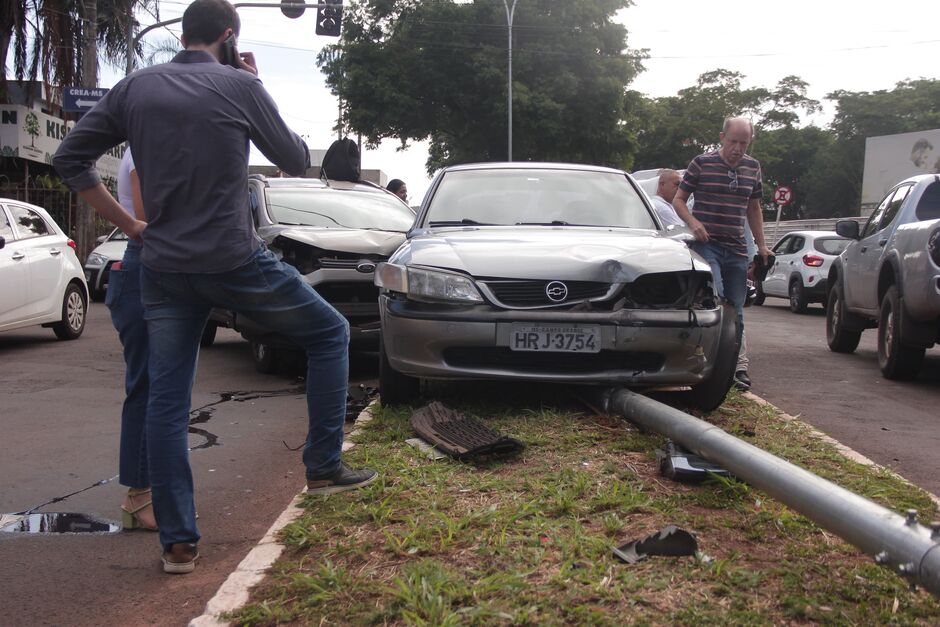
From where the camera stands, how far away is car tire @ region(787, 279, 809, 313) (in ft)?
59.8

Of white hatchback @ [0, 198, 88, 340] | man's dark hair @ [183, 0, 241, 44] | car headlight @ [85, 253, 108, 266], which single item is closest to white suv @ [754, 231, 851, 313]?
white hatchback @ [0, 198, 88, 340]

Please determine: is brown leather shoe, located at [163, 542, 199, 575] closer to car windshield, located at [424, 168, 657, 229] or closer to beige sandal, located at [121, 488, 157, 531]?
beige sandal, located at [121, 488, 157, 531]

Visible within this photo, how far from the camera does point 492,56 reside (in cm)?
3966

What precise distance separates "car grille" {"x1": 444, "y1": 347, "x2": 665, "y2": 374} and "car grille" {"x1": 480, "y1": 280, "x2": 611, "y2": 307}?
0.86 feet

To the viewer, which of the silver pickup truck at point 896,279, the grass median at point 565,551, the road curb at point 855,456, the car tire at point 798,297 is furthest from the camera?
the car tire at point 798,297

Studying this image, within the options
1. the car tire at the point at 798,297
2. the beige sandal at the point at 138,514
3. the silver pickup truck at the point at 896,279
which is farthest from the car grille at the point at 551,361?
the car tire at the point at 798,297

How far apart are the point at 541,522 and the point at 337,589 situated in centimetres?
81

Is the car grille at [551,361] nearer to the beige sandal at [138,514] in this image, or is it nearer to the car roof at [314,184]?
the beige sandal at [138,514]

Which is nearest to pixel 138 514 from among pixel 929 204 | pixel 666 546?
pixel 666 546

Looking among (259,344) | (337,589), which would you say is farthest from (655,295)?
(259,344)

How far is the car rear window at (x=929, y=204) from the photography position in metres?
8.61

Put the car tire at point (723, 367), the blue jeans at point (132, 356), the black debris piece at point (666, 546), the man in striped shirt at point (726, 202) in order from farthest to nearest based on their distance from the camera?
the man in striped shirt at point (726, 202), the car tire at point (723, 367), the blue jeans at point (132, 356), the black debris piece at point (666, 546)

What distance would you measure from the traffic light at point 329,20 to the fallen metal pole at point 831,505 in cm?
1707

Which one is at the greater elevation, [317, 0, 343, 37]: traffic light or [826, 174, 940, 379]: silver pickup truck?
[317, 0, 343, 37]: traffic light
